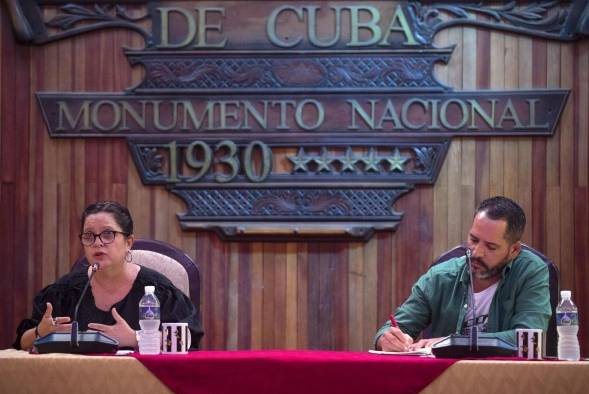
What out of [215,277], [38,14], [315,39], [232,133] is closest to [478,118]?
[315,39]

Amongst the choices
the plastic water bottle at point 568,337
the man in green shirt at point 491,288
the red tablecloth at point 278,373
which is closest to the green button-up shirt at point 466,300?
the man in green shirt at point 491,288

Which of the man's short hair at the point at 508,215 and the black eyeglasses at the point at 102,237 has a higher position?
the man's short hair at the point at 508,215

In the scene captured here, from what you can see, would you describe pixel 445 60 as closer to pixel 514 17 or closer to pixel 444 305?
pixel 514 17

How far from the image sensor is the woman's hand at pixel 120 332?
3.32 metres

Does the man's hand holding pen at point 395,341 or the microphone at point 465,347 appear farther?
the man's hand holding pen at point 395,341

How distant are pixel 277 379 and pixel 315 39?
100 inches

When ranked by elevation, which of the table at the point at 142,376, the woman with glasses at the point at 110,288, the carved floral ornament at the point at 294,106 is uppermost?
the carved floral ornament at the point at 294,106

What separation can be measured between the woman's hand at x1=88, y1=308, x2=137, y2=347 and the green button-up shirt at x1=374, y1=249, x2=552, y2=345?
86 cm

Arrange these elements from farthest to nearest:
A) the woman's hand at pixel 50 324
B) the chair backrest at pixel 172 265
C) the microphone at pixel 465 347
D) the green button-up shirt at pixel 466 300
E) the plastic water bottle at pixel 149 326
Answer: the chair backrest at pixel 172 265 < the green button-up shirt at pixel 466 300 < the woman's hand at pixel 50 324 < the plastic water bottle at pixel 149 326 < the microphone at pixel 465 347

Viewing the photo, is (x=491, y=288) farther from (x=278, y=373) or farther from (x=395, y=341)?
A: (x=278, y=373)

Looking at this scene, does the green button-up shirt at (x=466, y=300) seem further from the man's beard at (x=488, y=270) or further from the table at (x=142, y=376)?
the table at (x=142, y=376)

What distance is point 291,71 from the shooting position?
16.5ft

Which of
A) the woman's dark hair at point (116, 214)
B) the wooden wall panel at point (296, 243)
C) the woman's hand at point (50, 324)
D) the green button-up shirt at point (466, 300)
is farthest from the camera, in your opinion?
the wooden wall panel at point (296, 243)

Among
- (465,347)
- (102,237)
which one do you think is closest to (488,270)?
(465,347)
